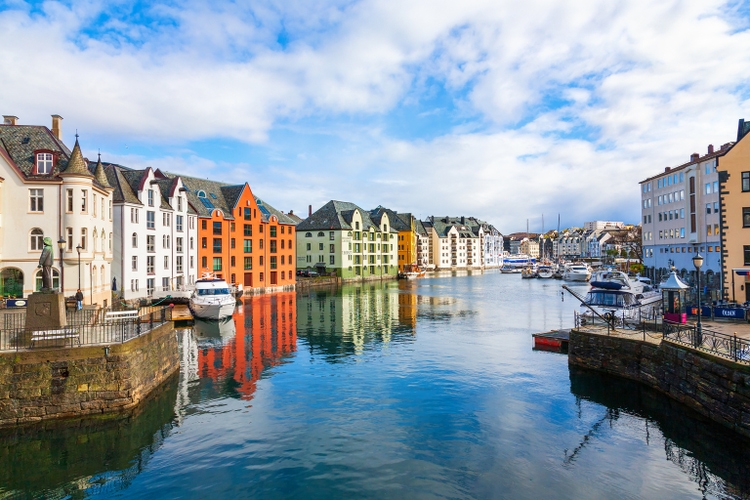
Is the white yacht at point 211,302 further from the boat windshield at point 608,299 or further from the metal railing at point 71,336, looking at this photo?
the boat windshield at point 608,299

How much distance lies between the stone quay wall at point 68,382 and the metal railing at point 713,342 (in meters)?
26.0

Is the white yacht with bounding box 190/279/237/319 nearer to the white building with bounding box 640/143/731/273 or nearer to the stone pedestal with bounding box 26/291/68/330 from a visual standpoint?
the stone pedestal with bounding box 26/291/68/330

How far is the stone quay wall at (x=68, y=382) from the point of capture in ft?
63.1

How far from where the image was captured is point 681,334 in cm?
2392

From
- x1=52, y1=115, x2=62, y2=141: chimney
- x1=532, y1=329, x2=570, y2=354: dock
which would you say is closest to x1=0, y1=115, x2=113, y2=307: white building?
x1=52, y1=115, x2=62, y2=141: chimney

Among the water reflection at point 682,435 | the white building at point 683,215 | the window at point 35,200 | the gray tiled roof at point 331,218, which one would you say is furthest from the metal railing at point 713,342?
the gray tiled roof at point 331,218

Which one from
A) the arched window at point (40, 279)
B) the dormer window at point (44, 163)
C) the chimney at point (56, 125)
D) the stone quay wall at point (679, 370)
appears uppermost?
the chimney at point (56, 125)

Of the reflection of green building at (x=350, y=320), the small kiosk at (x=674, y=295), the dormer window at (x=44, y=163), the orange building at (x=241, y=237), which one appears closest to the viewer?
the small kiosk at (x=674, y=295)

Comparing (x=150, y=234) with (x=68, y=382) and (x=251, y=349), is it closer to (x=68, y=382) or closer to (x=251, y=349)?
(x=251, y=349)

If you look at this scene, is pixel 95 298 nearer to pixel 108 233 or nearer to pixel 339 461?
pixel 108 233

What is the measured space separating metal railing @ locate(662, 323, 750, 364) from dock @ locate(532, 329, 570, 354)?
892 cm

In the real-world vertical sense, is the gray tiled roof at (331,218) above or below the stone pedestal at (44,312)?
above

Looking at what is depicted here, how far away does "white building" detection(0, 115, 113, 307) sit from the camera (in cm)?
3625

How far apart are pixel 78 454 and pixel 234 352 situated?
16860 millimetres
